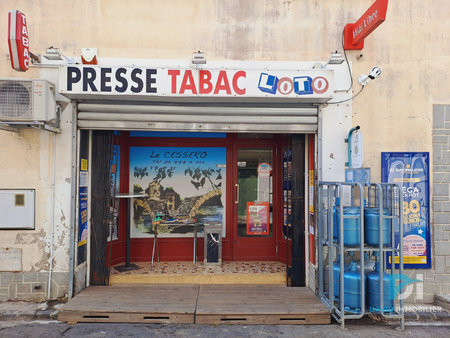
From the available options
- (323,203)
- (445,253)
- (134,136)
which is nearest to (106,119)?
(134,136)

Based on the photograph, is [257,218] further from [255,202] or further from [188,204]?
[188,204]

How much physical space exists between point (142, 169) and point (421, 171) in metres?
5.04

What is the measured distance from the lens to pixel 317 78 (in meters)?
4.68

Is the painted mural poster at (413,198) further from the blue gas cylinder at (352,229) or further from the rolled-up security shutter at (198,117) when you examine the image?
the rolled-up security shutter at (198,117)

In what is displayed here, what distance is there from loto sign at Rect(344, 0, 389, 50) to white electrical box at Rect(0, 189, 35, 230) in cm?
562

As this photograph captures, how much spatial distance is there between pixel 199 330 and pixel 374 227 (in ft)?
8.81

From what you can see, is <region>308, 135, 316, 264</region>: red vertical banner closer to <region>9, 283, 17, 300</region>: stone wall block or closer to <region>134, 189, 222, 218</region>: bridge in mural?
<region>134, 189, 222, 218</region>: bridge in mural

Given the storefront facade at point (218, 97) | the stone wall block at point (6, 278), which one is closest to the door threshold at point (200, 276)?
the storefront facade at point (218, 97)

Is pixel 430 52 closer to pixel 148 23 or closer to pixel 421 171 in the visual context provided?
pixel 421 171

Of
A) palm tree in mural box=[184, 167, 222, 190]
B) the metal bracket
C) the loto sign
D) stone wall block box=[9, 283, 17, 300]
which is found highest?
the loto sign

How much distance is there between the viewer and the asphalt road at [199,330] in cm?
394

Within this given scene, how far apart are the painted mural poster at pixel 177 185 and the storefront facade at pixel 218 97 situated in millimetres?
1288

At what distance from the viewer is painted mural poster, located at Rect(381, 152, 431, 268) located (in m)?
4.96

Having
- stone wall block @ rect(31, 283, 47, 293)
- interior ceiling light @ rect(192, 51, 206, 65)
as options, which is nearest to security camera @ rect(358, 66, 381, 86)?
interior ceiling light @ rect(192, 51, 206, 65)
